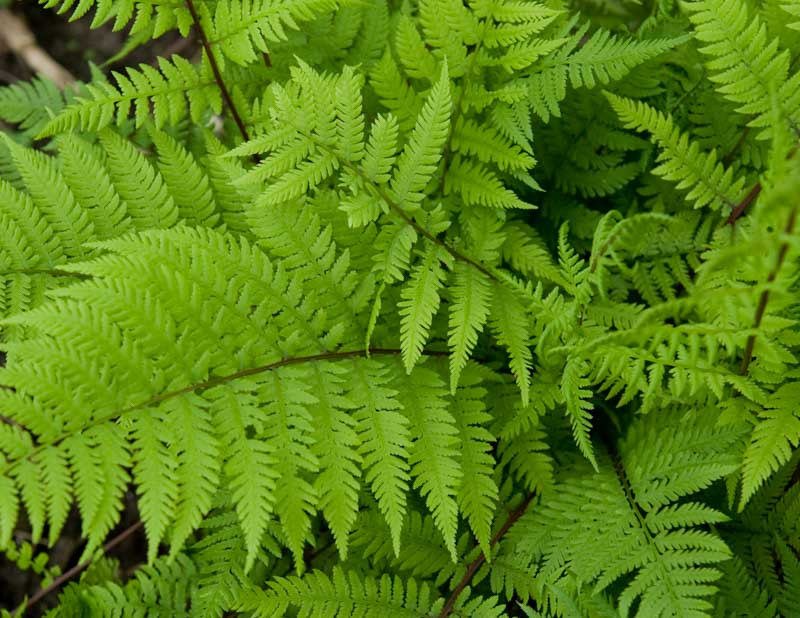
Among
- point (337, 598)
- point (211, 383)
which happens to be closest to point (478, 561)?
point (337, 598)

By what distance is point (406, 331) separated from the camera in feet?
6.40

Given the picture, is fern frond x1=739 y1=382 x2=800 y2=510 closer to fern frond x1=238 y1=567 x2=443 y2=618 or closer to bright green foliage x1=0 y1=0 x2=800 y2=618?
bright green foliage x1=0 y1=0 x2=800 y2=618

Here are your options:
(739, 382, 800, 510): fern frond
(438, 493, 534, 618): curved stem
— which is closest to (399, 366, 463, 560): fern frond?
(438, 493, 534, 618): curved stem

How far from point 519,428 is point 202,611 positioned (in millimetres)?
1064

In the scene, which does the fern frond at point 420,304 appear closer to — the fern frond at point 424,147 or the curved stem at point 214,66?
the fern frond at point 424,147

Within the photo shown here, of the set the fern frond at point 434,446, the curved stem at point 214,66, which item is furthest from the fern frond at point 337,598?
the curved stem at point 214,66

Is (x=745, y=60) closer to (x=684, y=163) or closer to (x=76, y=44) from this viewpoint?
(x=684, y=163)

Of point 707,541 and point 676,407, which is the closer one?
point 707,541

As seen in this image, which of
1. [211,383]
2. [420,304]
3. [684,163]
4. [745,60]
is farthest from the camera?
[684,163]

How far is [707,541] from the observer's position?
1.79 meters

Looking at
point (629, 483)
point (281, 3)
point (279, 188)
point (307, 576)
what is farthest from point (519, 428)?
point (281, 3)

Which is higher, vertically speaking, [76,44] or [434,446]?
[76,44]

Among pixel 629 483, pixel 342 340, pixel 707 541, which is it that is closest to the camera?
pixel 707 541

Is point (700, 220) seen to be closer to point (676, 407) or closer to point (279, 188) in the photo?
point (676, 407)
